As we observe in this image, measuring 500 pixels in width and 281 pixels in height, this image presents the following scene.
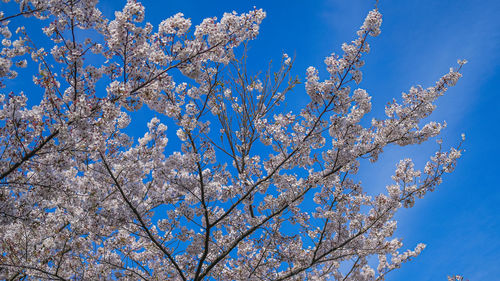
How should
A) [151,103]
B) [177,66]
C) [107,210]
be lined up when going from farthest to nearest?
[107,210] → [151,103] → [177,66]

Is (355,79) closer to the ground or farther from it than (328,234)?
farther from it

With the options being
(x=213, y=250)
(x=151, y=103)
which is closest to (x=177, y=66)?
(x=151, y=103)

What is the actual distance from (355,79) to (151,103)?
3.62 metres

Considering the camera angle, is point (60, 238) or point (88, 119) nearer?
point (88, 119)

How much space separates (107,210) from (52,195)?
97 cm

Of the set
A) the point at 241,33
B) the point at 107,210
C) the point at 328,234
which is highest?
the point at 241,33

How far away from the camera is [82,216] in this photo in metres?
7.28

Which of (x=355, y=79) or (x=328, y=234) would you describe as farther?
(x=328, y=234)

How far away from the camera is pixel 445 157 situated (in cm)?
785

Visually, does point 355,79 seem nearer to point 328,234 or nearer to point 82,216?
point 328,234

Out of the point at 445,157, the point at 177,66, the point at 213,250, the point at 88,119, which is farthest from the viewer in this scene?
the point at 213,250

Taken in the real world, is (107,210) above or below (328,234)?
above

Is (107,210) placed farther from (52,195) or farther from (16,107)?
(16,107)


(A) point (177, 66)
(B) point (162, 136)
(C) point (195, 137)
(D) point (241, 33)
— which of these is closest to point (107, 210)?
(B) point (162, 136)
